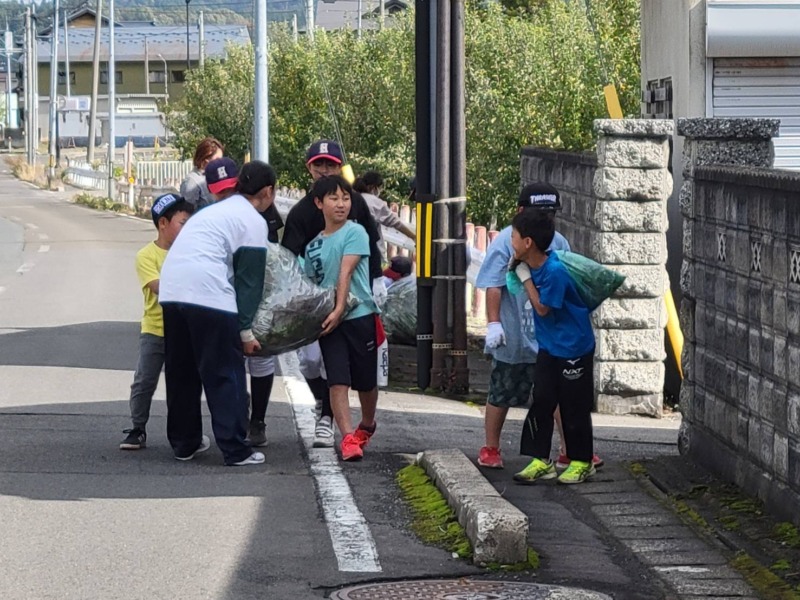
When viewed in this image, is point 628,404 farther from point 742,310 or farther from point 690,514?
point 690,514

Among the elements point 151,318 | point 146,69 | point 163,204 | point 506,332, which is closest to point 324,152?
point 163,204

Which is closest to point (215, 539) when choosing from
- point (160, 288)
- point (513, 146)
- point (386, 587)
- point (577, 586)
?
point (386, 587)

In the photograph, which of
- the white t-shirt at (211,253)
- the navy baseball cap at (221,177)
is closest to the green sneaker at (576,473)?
the white t-shirt at (211,253)

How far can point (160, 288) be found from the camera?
8.82 m

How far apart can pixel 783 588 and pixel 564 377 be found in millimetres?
2515

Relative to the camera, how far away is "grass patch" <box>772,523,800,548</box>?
7020mm

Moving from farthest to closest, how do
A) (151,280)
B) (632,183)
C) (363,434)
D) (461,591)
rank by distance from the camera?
(632,183) → (151,280) → (363,434) → (461,591)

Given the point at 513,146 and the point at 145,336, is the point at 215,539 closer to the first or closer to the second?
the point at 145,336

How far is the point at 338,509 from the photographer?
25.1 ft

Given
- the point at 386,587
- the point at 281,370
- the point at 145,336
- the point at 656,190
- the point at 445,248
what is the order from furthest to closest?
1. the point at 281,370
2. the point at 445,248
3. the point at 656,190
4. the point at 145,336
5. the point at 386,587

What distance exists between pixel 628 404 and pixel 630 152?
1901 millimetres

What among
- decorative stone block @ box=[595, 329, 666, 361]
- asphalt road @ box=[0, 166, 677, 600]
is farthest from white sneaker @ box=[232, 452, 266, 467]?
decorative stone block @ box=[595, 329, 666, 361]

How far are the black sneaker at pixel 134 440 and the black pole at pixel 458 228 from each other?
11.8 feet

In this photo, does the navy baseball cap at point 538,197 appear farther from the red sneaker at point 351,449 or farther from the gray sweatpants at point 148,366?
the gray sweatpants at point 148,366
